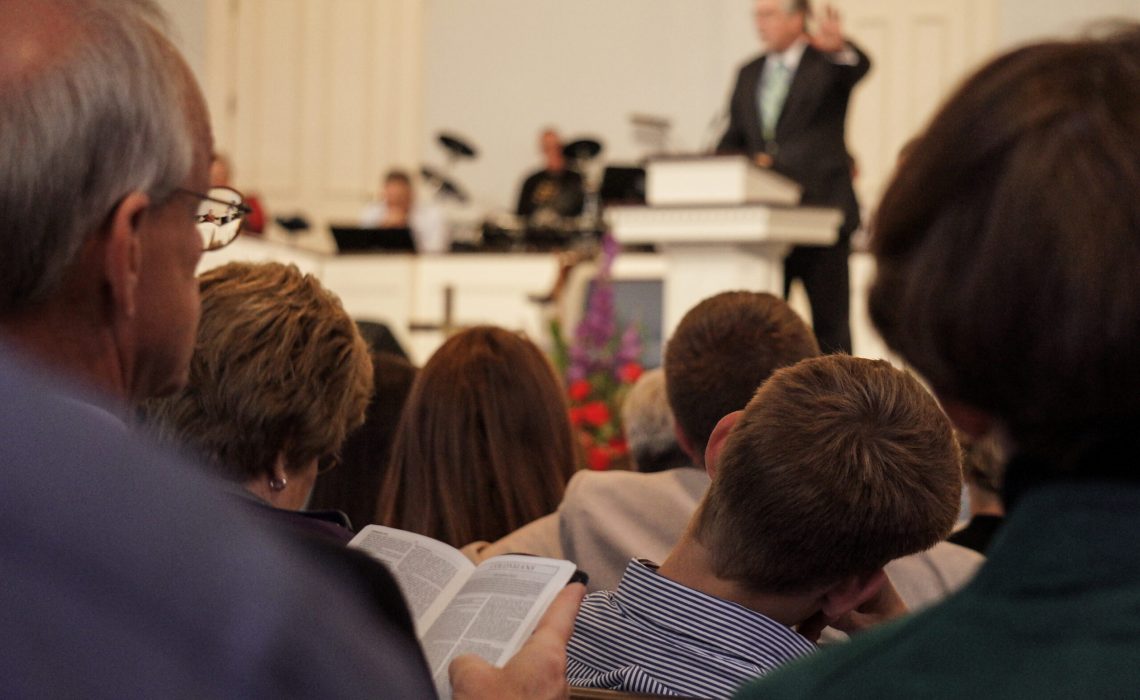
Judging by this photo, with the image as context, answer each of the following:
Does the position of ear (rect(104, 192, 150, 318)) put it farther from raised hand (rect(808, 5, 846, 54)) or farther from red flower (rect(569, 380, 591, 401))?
raised hand (rect(808, 5, 846, 54))

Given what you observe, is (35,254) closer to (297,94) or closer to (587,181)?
(587,181)

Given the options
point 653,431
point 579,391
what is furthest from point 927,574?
point 579,391

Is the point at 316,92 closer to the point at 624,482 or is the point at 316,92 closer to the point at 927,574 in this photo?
the point at 624,482

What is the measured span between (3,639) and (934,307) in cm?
55

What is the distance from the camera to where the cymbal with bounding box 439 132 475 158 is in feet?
40.1

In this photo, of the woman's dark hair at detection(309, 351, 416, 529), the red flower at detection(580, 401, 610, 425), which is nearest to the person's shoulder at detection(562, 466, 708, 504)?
the woman's dark hair at detection(309, 351, 416, 529)

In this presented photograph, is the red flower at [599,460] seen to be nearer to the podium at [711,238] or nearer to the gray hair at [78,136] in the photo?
the podium at [711,238]

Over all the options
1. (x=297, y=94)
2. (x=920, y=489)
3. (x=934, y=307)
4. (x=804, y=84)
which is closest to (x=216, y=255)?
(x=804, y=84)

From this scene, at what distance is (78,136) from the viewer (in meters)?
0.97

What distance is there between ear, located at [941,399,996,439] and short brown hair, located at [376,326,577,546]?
167 cm

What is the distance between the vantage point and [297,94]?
13.4 metres

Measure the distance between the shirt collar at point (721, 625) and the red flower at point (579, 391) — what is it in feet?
10.4

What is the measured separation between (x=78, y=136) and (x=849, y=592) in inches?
35.9

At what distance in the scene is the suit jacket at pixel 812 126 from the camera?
20.8 ft
